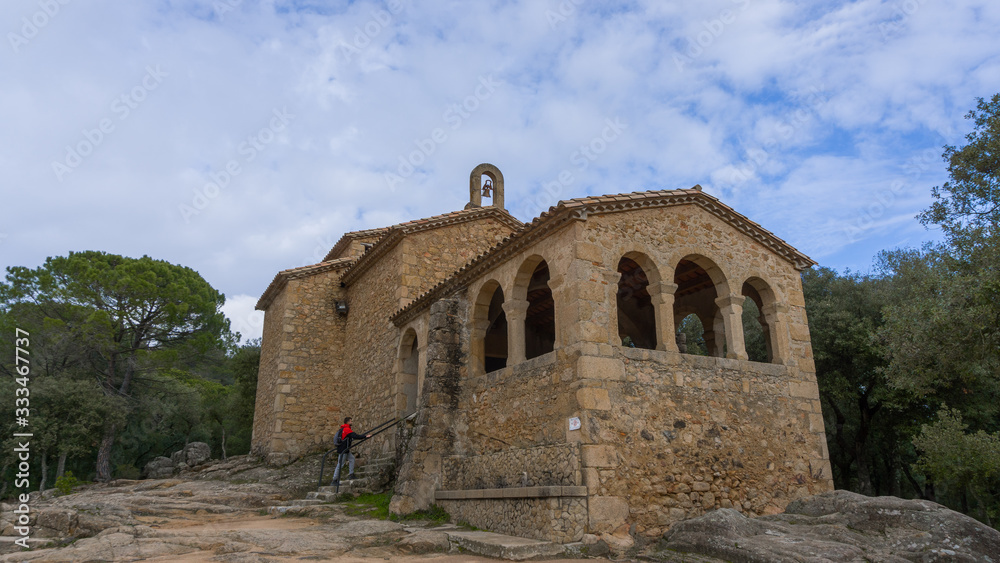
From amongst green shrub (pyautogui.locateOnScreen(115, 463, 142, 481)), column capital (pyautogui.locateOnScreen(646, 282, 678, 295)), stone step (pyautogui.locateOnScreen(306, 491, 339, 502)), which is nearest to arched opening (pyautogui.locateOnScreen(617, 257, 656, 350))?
column capital (pyautogui.locateOnScreen(646, 282, 678, 295))

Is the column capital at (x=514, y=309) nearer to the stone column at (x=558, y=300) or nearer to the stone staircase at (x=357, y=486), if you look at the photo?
the stone column at (x=558, y=300)

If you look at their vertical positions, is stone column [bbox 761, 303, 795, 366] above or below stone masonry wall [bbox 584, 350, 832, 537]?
above

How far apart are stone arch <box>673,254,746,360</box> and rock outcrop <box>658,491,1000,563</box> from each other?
2917 mm

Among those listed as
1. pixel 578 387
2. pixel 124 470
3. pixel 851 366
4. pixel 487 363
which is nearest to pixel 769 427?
pixel 578 387

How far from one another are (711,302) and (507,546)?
7.23m

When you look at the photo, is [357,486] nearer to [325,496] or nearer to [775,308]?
[325,496]

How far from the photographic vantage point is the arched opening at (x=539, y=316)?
1320cm

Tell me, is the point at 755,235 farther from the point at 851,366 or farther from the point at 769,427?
the point at 851,366

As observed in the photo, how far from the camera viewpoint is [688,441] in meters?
9.41

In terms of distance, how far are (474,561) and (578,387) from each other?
8.67 feet

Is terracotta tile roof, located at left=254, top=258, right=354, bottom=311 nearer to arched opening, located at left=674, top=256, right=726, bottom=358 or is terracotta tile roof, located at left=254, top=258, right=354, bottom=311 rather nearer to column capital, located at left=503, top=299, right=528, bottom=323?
column capital, located at left=503, top=299, right=528, bottom=323

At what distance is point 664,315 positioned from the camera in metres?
9.96

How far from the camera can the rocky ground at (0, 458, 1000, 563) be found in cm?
712

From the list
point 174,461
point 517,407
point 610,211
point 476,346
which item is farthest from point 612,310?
point 174,461
